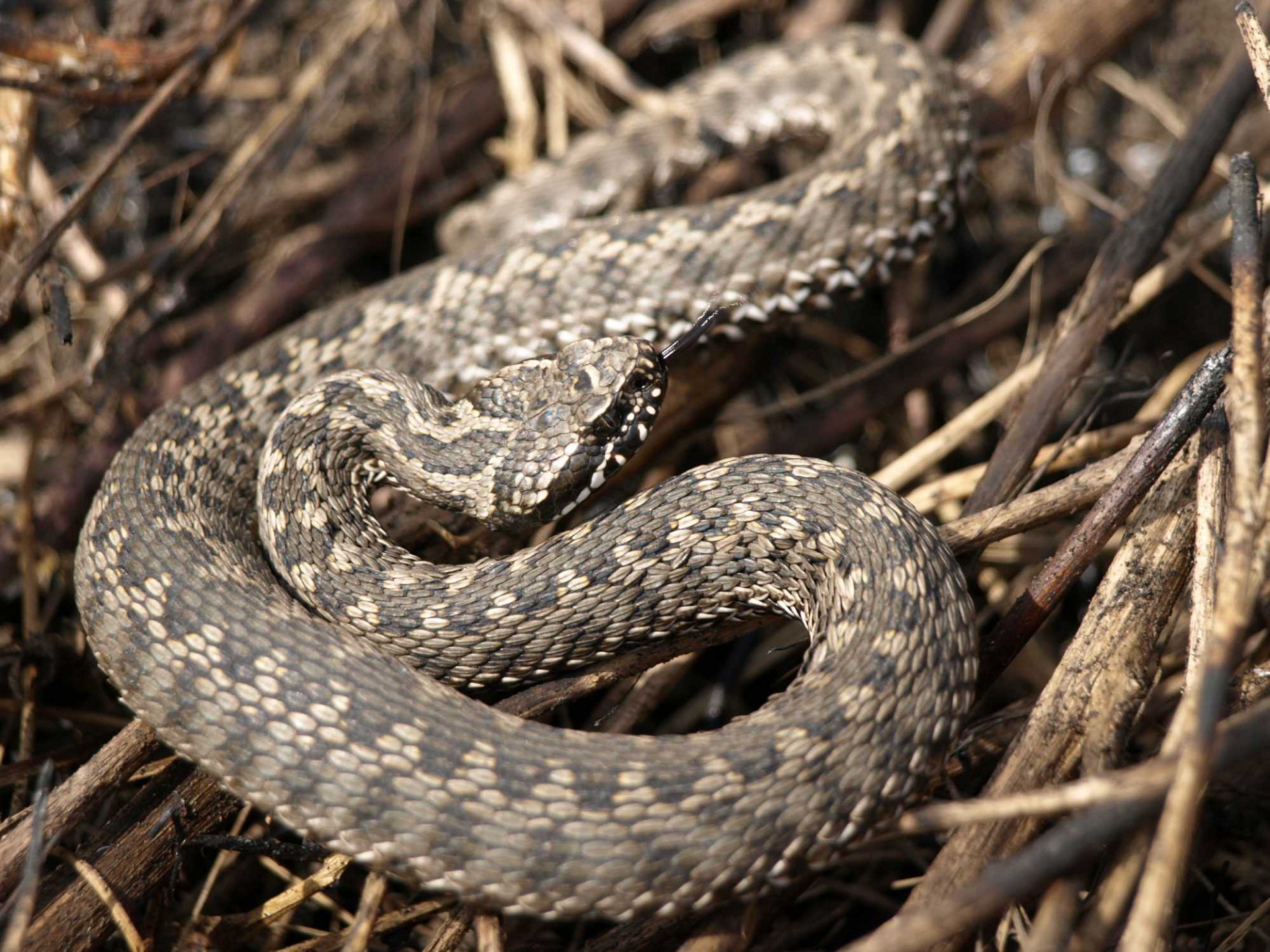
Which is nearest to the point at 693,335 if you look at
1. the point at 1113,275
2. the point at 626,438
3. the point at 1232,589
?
the point at 626,438

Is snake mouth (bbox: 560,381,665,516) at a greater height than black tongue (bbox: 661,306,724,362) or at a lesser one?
lesser

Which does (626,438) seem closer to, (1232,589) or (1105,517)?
(1105,517)

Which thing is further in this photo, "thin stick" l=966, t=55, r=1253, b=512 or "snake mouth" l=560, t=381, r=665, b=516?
"thin stick" l=966, t=55, r=1253, b=512

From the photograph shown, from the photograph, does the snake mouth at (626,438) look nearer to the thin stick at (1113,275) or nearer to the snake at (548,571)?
the snake at (548,571)

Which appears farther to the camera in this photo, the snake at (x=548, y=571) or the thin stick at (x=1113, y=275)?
the thin stick at (x=1113, y=275)

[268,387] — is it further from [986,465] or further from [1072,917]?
[1072,917]

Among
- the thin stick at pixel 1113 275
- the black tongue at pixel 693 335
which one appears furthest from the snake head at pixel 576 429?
the thin stick at pixel 1113 275

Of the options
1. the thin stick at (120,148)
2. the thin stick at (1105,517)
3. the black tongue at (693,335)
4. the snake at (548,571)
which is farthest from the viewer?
the thin stick at (120,148)

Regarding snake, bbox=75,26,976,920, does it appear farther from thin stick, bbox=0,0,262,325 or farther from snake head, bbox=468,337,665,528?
thin stick, bbox=0,0,262,325

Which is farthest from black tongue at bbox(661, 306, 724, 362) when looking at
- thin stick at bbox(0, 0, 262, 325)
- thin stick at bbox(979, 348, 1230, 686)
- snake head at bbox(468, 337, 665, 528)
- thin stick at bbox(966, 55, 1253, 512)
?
thin stick at bbox(0, 0, 262, 325)
